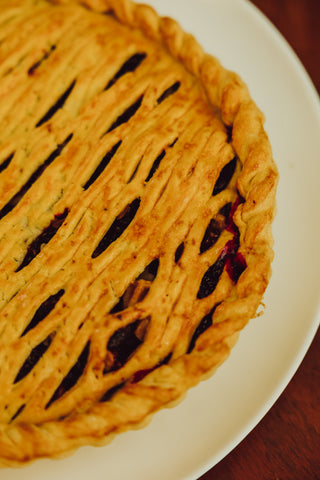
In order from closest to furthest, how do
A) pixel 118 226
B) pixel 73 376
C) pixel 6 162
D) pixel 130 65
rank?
pixel 73 376
pixel 118 226
pixel 6 162
pixel 130 65

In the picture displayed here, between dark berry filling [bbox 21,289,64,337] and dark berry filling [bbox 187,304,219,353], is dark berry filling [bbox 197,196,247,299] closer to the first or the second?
dark berry filling [bbox 187,304,219,353]

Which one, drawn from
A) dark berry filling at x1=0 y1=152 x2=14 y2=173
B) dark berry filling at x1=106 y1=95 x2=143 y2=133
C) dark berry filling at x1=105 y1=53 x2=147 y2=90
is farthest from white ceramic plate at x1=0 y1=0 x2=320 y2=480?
dark berry filling at x1=0 y1=152 x2=14 y2=173

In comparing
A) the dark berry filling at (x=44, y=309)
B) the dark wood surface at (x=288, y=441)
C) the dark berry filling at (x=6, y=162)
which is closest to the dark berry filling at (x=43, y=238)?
the dark berry filling at (x=44, y=309)

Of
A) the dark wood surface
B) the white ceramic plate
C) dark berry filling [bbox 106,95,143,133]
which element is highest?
dark berry filling [bbox 106,95,143,133]

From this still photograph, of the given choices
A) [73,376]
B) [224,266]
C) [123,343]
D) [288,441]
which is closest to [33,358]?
[73,376]

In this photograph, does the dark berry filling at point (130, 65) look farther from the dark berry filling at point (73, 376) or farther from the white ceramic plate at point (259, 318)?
the dark berry filling at point (73, 376)

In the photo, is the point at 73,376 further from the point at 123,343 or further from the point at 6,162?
the point at 6,162
